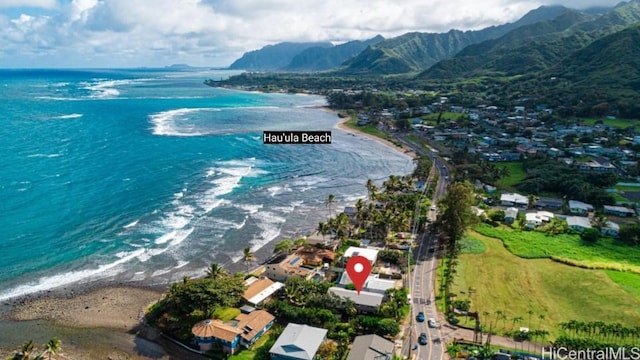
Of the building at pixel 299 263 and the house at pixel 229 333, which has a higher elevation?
the building at pixel 299 263

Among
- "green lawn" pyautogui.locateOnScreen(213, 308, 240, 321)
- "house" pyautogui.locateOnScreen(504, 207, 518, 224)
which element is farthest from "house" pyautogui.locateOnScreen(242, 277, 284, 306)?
"house" pyautogui.locateOnScreen(504, 207, 518, 224)

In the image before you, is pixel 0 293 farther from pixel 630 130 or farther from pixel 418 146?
pixel 630 130

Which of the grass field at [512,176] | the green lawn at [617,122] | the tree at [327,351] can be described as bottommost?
the tree at [327,351]

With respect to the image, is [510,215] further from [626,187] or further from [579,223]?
[626,187]

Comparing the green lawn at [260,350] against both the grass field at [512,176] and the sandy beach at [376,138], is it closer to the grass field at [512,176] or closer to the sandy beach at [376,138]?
the grass field at [512,176]

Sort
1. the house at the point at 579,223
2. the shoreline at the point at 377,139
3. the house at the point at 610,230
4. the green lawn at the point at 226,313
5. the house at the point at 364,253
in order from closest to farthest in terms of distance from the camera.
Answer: the green lawn at the point at 226,313 → the house at the point at 364,253 → the house at the point at 610,230 → the house at the point at 579,223 → the shoreline at the point at 377,139

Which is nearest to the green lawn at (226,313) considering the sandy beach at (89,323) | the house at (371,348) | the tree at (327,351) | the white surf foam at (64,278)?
→ the sandy beach at (89,323)

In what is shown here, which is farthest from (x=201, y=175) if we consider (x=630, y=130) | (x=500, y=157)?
(x=630, y=130)
